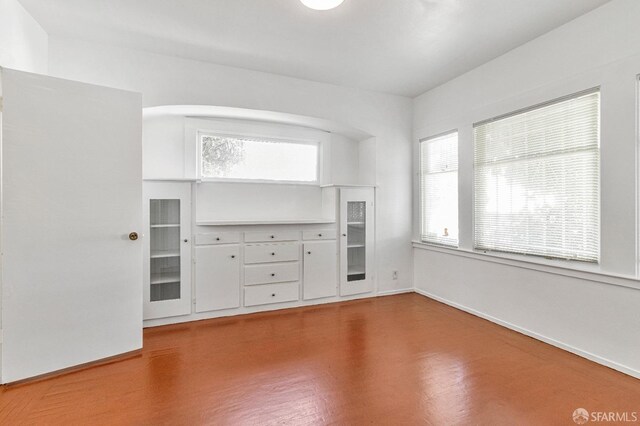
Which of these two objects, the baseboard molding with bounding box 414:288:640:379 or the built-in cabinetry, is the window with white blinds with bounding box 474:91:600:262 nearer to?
the baseboard molding with bounding box 414:288:640:379

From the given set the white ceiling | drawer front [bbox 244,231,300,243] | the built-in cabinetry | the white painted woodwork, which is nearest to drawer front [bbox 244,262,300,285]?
the built-in cabinetry

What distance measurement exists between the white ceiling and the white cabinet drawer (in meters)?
2.15

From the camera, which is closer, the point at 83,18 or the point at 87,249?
the point at 87,249

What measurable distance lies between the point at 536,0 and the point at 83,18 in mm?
3800

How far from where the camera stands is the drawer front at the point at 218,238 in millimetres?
3674

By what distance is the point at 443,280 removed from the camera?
434cm

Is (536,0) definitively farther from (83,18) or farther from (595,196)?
(83,18)

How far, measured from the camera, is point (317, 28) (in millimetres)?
2932

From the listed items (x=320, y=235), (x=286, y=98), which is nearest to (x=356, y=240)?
(x=320, y=235)

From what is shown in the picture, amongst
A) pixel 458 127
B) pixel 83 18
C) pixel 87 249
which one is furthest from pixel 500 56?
pixel 87 249

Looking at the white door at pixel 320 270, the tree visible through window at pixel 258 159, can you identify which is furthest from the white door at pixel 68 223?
the white door at pixel 320 270

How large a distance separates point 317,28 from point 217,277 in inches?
112

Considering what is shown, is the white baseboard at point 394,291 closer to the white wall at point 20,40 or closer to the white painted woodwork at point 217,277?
the white painted woodwork at point 217,277

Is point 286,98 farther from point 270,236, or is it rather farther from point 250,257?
point 250,257
